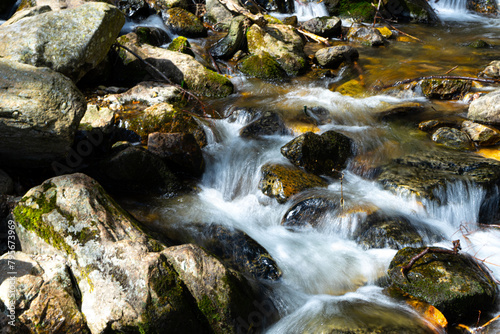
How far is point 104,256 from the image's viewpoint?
3.18 metres

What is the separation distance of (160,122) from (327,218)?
316cm

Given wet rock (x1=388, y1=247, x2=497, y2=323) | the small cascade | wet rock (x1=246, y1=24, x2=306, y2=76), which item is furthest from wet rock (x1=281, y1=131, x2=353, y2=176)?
the small cascade

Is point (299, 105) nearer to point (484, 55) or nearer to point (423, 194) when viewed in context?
point (423, 194)

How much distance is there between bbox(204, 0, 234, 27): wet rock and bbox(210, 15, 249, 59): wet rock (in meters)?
2.48

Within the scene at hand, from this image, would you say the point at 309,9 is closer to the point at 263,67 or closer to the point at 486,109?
the point at 263,67

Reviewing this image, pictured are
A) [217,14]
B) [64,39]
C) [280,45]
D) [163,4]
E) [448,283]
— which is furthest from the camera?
[217,14]

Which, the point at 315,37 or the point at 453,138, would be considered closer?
the point at 453,138

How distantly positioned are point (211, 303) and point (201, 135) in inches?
149

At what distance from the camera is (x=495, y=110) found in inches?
263

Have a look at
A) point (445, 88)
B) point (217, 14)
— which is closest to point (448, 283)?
point (445, 88)

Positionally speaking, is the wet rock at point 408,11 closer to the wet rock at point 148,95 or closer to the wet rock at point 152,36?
the wet rock at point 152,36

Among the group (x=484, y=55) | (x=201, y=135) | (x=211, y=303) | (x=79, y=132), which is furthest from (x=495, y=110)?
(x=79, y=132)

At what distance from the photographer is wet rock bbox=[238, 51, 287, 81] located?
9344 millimetres

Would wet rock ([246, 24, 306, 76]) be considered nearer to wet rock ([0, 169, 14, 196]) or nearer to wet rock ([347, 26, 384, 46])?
wet rock ([347, 26, 384, 46])
